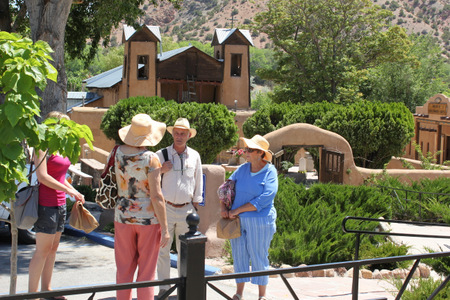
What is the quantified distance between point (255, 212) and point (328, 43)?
35947 millimetres

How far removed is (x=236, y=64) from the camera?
45.5m

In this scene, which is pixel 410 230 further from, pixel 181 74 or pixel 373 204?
pixel 181 74

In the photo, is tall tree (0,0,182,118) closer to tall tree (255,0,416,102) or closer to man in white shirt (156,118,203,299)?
man in white shirt (156,118,203,299)

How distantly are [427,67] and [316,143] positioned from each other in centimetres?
2993

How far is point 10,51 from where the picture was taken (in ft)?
13.2

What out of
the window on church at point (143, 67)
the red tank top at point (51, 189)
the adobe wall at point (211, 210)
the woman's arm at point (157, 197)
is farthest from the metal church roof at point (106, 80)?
the woman's arm at point (157, 197)

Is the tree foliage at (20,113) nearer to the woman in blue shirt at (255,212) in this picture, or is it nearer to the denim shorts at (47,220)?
the denim shorts at (47,220)

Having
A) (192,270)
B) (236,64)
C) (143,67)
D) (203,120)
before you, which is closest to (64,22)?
(192,270)

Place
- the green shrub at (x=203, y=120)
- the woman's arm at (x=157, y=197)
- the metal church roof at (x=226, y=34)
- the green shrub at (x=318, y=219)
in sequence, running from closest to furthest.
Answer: the woman's arm at (x=157, y=197), the green shrub at (x=318, y=219), the green shrub at (x=203, y=120), the metal church roof at (x=226, y=34)

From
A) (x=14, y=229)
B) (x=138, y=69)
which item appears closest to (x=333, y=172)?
(x=14, y=229)

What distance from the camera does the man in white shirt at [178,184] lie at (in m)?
6.13

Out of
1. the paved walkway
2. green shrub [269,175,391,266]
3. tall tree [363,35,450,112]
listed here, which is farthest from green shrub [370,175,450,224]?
tall tree [363,35,450,112]

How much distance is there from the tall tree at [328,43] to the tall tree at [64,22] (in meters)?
24.4

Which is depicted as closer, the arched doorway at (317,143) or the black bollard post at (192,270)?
the black bollard post at (192,270)
